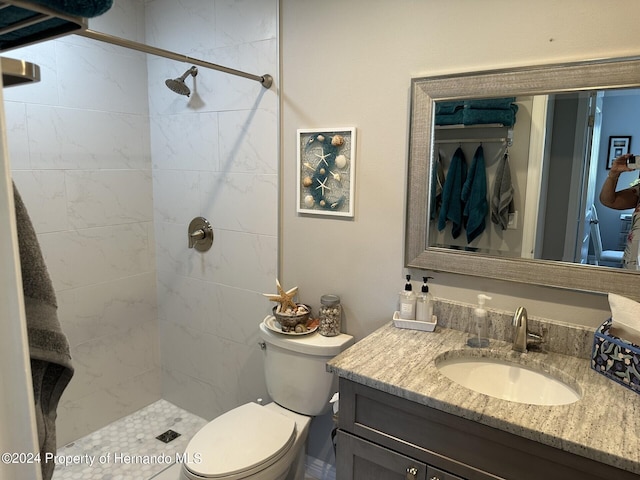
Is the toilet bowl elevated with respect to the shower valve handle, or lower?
lower

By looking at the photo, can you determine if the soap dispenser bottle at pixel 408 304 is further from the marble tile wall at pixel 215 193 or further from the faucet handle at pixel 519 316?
the marble tile wall at pixel 215 193

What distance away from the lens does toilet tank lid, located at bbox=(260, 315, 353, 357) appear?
5.86ft

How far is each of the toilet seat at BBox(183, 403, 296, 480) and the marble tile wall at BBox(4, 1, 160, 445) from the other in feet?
3.49

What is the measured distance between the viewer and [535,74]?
1398 millimetres

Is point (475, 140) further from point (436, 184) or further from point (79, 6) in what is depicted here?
point (79, 6)

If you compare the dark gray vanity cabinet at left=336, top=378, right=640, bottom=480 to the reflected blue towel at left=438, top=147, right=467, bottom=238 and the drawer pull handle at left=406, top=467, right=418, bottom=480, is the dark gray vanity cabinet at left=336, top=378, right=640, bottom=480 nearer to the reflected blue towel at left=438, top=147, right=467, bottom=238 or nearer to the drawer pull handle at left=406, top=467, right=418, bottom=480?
the drawer pull handle at left=406, top=467, right=418, bottom=480

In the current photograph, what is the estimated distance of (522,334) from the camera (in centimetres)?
144

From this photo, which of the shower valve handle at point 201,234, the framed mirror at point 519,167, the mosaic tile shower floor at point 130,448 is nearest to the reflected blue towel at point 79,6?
the framed mirror at point 519,167

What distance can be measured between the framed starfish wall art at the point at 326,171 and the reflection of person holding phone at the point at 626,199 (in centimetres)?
89

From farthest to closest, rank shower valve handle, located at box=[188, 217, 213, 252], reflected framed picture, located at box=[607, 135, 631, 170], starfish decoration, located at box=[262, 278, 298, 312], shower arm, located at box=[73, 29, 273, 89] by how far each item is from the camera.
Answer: shower valve handle, located at box=[188, 217, 213, 252] < starfish decoration, located at box=[262, 278, 298, 312] < shower arm, located at box=[73, 29, 273, 89] < reflected framed picture, located at box=[607, 135, 631, 170]

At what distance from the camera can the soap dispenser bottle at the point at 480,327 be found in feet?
4.97

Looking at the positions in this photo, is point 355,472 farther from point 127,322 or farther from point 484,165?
point 127,322

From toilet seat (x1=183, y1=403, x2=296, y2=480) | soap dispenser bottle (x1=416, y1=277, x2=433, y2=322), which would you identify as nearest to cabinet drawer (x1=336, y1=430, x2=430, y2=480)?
toilet seat (x1=183, y1=403, x2=296, y2=480)

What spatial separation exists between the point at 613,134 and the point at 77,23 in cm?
141
